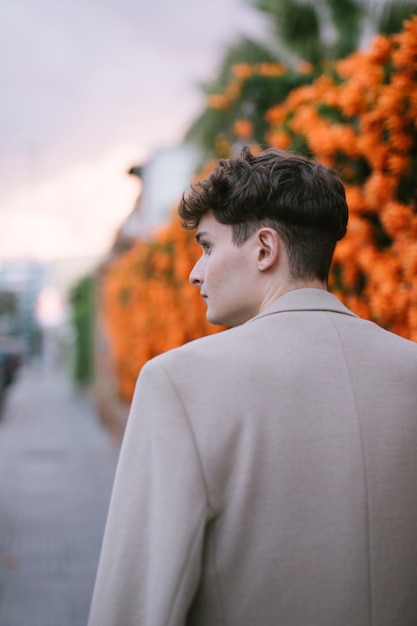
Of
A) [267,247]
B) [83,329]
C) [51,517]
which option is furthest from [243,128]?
[83,329]

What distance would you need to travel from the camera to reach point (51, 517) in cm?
831

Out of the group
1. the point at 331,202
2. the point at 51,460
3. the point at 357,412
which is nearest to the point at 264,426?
the point at 357,412

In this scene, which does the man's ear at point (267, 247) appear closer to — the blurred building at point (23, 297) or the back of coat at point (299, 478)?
the back of coat at point (299, 478)

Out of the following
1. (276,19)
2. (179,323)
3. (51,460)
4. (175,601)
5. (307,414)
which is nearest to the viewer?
(175,601)

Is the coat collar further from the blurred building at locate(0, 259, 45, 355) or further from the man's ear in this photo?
the blurred building at locate(0, 259, 45, 355)

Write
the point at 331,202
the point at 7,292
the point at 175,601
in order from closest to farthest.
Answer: the point at 175,601, the point at 331,202, the point at 7,292

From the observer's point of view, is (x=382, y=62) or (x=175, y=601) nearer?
Result: (x=175, y=601)

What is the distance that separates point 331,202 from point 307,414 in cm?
47

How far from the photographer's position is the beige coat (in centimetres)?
145

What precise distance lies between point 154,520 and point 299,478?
0.94 feet

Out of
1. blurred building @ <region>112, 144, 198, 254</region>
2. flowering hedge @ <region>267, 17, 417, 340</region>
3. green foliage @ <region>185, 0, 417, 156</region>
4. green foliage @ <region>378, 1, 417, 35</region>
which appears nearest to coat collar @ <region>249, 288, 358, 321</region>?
flowering hedge @ <region>267, 17, 417, 340</region>

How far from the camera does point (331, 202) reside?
1.68 metres

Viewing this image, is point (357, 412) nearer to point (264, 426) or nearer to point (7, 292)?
point (264, 426)

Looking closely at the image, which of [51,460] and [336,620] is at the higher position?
[336,620]
